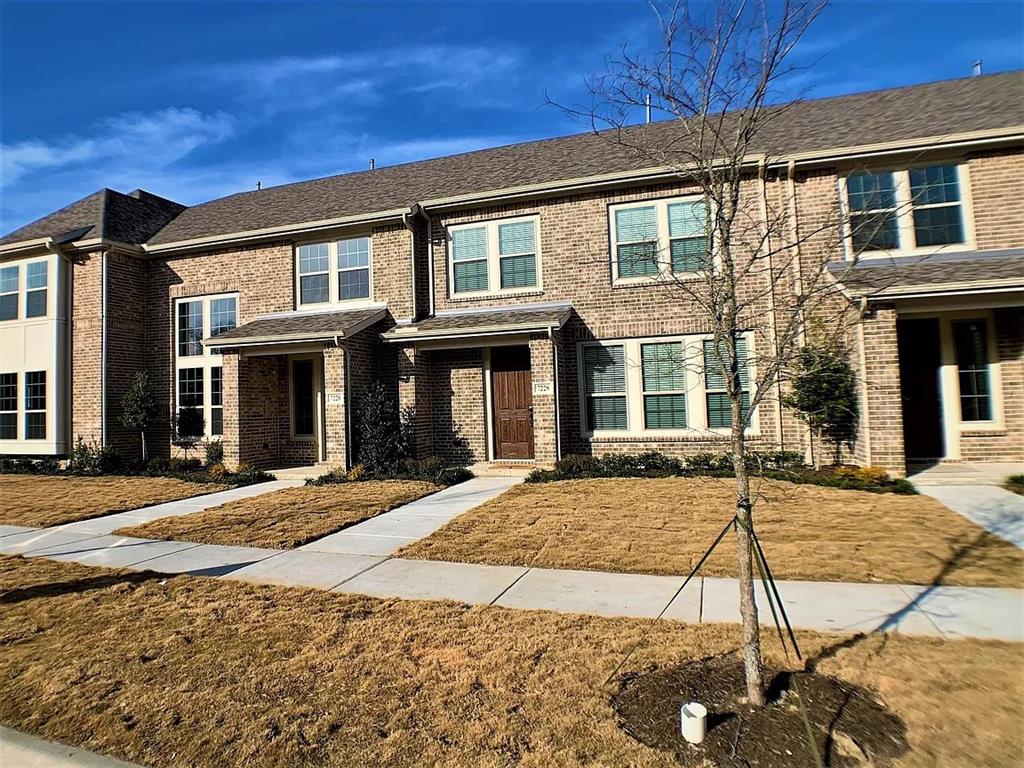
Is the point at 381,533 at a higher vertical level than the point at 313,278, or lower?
lower

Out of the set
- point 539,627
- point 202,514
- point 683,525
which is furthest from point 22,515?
point 683,525

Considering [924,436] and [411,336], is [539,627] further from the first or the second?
[924,436]

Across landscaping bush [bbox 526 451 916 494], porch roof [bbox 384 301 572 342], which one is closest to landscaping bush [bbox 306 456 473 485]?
landscaping bush [bbox 526 451 916 494]

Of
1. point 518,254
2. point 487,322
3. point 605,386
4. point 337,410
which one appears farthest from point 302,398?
point 605,386

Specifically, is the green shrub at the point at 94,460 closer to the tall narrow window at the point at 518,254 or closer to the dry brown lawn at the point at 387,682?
the tall narrow window at the point at 518,254

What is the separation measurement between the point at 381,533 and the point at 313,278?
29.9 ft

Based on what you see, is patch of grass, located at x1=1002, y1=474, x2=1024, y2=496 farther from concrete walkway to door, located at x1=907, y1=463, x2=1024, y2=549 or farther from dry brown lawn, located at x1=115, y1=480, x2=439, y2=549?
dry brown lawn, located at x1=115, y1=480, x2=439, y2=549

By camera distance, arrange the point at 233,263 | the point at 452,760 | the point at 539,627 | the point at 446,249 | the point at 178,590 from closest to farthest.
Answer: the point at 452,760 < the point at 539,627 < the point at 178,590 < the point at 446,249 < the point at 233,263

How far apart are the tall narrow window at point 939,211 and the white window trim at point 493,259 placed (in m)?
7.35

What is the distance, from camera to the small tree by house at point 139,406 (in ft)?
47.6

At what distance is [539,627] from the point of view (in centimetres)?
425

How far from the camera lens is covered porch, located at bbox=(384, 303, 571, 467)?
12531 mm

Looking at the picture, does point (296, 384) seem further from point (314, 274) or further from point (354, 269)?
point (354, 269)

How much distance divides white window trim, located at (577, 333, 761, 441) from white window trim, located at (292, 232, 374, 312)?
561 centimetres
